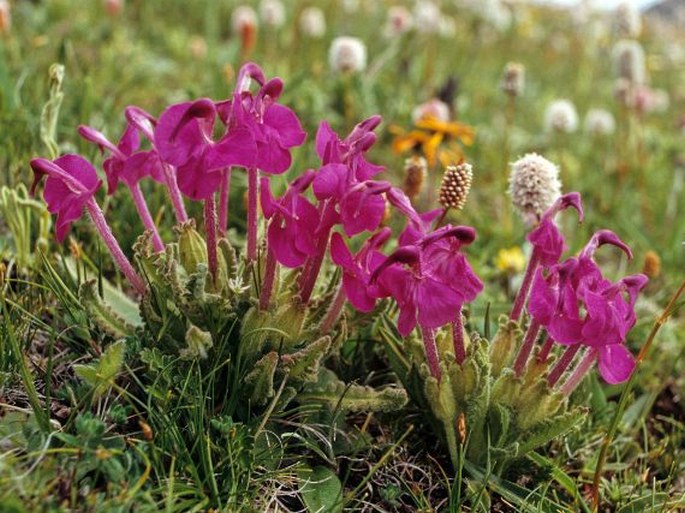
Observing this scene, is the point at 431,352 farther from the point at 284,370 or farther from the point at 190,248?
the point at 190,248

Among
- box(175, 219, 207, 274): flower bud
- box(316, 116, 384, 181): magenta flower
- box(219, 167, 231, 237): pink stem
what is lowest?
box(175, 219, 207, 274): flower bud

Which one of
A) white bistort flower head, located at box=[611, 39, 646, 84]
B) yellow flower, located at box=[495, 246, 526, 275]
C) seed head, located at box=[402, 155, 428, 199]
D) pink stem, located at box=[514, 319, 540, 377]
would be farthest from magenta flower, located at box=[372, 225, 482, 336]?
white bistort flower head, located at box=[611, 39, 646, 84]

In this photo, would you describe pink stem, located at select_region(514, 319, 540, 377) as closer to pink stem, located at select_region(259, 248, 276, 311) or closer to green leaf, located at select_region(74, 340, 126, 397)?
pink stem, located at select_region(259, 248, 276, 311)

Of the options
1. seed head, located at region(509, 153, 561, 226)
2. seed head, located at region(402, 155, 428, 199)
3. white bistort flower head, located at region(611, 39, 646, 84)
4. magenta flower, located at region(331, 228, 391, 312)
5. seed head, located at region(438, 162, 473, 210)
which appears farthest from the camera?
white bistort flower head, located at region(611, 39, 646, 84)

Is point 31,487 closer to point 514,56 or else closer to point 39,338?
point 39,338

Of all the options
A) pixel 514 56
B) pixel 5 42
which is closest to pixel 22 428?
pixel 5 42

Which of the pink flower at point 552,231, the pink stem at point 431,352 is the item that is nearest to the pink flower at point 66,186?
the pink stem at point 431,352

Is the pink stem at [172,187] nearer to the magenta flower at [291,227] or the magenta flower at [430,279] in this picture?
the magenta flower at [291,227]

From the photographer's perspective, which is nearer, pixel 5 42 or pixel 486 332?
pixel 486 332
